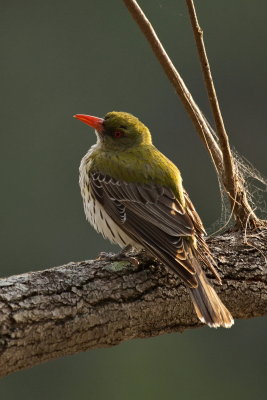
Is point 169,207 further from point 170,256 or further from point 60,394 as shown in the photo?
point 60,394

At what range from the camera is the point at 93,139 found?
41.8 feet

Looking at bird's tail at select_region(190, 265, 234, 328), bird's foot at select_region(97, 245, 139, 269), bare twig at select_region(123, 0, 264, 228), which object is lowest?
bird's tail at select_region(190, 265, 234, 328)

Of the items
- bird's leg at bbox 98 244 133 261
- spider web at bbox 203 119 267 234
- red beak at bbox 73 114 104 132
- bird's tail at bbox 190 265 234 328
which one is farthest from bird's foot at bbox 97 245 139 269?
red beak at bbox 73 114 104 132

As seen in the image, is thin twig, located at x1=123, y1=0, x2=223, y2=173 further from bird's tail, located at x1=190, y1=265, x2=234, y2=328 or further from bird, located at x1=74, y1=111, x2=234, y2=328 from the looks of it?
bird's tail, located at x1=190, y1=265, x2=234, y2=328

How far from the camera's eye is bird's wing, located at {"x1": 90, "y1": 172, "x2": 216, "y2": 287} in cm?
479

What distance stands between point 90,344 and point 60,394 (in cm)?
860

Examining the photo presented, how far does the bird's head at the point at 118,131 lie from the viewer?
580 centimetres

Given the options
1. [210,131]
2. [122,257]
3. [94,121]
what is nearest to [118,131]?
[94,121]

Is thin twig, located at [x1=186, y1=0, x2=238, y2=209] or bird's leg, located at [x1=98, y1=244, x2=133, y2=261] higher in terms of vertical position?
thin twig, located at [x1=186, y1=0, x2=238, y2=209]

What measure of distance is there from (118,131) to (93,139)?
697cm

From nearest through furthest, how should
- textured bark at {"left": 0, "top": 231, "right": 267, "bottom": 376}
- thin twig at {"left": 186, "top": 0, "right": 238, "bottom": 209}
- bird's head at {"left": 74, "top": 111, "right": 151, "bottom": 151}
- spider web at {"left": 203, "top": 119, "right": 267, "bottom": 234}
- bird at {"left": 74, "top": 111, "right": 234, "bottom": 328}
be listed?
textured bark at {"left": 0, "top": 231, "right": 267, "bottom": 376} < bird at {"left": 74, "top": 111, "right": 234, "bottom": 328} < thin twig at {"left": 186, "top": 0, "right": 238, "bottom": 209} < spider web at {"left": 203, "top": 119, "right": 267, "bottom": 234} < bird's head at {"left": 74, "top": 111, "right": 151, "bottom": 151}

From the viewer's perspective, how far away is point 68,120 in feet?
44.0

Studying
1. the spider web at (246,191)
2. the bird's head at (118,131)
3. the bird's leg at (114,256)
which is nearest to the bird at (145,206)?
the bird's head at (118,131)

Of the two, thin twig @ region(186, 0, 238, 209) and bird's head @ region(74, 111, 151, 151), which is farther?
bird's head @ region(74, 111, 151, 151)
